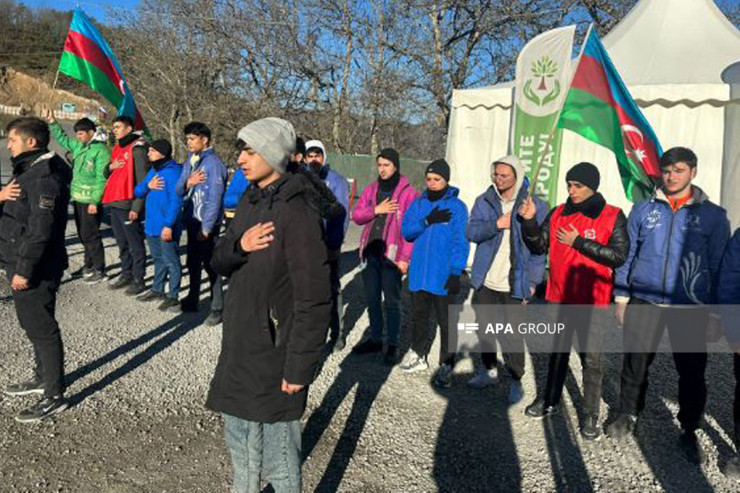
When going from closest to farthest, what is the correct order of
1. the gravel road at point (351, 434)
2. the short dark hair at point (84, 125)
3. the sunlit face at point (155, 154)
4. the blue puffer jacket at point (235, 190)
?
the gravel road at point (351, 434), the blue puffer jacket at point (235, 190), the sunlit face at point (155, 154), the short dark hair at point (84, 125)

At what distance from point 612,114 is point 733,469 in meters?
2.52

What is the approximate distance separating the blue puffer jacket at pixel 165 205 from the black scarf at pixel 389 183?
2.32m

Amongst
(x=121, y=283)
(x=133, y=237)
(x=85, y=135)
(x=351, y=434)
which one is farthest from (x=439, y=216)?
(x=85, y=135)

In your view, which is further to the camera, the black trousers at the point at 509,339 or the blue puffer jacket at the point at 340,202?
the blue puffer jacket at the point at 340,202

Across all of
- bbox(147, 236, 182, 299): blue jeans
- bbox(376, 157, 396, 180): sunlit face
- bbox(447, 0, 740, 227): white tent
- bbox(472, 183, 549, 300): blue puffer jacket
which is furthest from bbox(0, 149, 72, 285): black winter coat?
bbox(447, 0, 740, 227): white tent

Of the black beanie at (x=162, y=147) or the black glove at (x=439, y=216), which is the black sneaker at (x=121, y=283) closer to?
the black beanie at (x=162, y=147)

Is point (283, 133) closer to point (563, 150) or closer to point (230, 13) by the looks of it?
point (563, 150)

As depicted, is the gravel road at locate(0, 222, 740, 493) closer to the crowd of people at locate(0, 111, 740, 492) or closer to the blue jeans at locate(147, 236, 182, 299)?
the crowd of people at locate(0, 111, 740, 492)

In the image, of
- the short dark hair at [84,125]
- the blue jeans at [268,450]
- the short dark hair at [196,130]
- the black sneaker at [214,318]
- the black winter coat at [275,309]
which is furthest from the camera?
the short dark hair at [84,125]

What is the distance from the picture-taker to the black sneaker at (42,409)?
11.1 feet

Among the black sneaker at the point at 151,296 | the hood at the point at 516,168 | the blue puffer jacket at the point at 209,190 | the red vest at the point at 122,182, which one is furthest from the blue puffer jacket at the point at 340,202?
the red vest at the point at 122,182

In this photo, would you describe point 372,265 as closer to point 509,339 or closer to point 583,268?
point 509,339

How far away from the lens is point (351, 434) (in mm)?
3490

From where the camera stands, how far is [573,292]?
359cm
